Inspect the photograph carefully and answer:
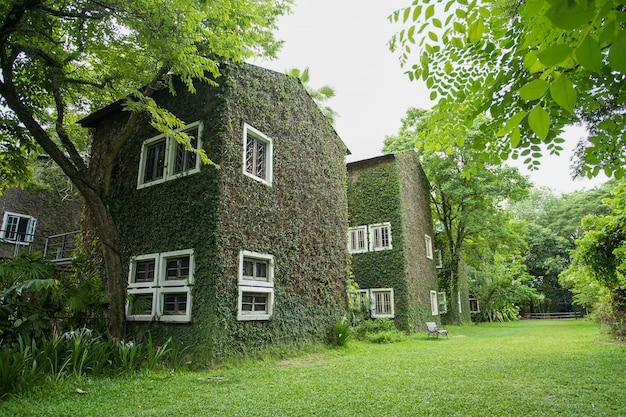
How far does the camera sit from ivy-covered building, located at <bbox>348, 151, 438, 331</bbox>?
53.6 ft

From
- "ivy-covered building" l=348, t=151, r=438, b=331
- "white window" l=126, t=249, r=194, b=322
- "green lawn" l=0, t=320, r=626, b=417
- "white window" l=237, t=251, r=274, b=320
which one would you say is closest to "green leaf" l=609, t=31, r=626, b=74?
"green lawn" l=0, t=320, r=626, b=417

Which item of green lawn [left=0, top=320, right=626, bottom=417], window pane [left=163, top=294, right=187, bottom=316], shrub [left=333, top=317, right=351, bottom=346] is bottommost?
green lawn [left=0, top=320, right=626, bottom=417]

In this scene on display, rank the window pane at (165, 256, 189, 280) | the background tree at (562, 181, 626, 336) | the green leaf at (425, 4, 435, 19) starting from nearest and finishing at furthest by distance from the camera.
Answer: the green leaf at (425, 4, 435, 19), the window pane at (165, 256, 189, 280), the background tree at (562, 181, 626, 336)

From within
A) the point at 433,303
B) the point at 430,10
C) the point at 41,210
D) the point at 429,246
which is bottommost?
the point at 433,303

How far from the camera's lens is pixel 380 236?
1717 cm

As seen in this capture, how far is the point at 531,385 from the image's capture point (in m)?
5.61

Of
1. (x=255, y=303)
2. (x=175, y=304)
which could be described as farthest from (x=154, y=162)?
(x=255, y=303)

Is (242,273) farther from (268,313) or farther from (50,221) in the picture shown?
(50,221)

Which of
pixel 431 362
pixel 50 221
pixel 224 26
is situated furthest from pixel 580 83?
pixel 50 221

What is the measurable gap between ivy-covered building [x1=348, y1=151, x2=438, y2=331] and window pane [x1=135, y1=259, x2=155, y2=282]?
29.5 ft

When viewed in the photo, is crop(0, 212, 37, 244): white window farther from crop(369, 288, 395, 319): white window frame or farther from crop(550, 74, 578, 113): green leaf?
crop(550, 74, 578, 113): green leaf

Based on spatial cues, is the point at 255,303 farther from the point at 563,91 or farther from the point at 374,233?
the point at 374,233

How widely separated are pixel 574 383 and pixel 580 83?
4.97m

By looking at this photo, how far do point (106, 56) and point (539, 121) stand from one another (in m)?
8.22
